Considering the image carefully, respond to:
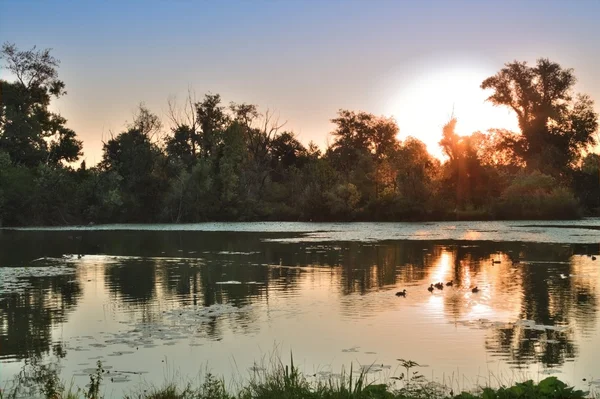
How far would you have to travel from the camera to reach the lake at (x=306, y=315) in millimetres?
13875

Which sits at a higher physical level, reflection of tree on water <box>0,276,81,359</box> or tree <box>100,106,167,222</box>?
tree <box>100,106,167,222</box>

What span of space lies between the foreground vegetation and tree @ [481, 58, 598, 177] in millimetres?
88547

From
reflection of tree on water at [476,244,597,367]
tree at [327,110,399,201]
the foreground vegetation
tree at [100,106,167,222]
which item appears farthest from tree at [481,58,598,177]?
the foreground vegetation

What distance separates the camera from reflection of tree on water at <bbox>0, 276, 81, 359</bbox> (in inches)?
621

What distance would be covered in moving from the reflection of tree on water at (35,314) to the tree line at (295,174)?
197 ft

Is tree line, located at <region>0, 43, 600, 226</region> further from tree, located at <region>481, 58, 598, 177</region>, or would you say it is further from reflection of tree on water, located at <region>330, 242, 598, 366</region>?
reflection of tree on water, located at <region>330, 242, 598, 366</region>

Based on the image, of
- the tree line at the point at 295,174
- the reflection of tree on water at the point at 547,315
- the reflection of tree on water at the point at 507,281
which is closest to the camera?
the reflection of tree on water at the point at 547,315

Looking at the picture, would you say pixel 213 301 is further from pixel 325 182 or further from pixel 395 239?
pixel 325 182

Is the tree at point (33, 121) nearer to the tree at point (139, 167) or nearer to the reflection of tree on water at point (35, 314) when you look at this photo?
the tree at point (139, 167)

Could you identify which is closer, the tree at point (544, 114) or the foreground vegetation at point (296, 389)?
the foreground vegetation at point (296, 389)

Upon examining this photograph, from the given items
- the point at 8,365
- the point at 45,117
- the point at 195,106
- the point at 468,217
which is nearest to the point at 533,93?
the point at 468,217

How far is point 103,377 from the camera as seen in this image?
12.9m

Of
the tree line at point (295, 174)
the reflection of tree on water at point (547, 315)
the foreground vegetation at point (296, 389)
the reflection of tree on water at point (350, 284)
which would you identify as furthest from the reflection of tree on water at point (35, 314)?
the tree line at point (295, 174)

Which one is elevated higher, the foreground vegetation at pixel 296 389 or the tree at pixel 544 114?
the tree at pixel 544 114
